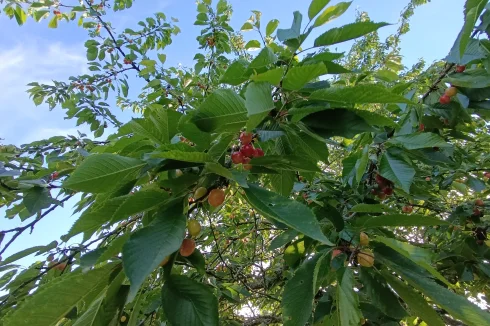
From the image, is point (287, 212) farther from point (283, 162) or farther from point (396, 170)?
point (396, 170)

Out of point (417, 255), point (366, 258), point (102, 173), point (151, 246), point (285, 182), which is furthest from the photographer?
point (285, 182)

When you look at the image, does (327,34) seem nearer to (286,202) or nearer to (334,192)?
(286,202)

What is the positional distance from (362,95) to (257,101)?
0.19m

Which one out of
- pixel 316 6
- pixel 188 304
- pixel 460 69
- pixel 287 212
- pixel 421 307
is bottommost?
pixel 421 307

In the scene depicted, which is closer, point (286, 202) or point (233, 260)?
point (286, 202)

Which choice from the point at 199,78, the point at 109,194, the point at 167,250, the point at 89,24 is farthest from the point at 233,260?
the point at 89,24

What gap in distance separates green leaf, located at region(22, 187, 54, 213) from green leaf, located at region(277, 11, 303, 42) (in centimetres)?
106

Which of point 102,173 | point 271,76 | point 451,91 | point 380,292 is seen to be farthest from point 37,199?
point 451,91

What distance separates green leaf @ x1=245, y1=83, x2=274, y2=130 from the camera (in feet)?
1.77

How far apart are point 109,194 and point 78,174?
0.32ft

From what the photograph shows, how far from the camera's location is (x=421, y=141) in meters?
1.00

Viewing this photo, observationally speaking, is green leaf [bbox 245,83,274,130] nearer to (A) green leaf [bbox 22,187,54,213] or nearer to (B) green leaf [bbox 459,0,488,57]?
(B) green leaf [bbox 459,0,488,57]

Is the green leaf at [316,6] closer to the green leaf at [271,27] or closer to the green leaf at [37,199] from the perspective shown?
the green leaf at [271,27]

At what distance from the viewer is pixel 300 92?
0.71m
